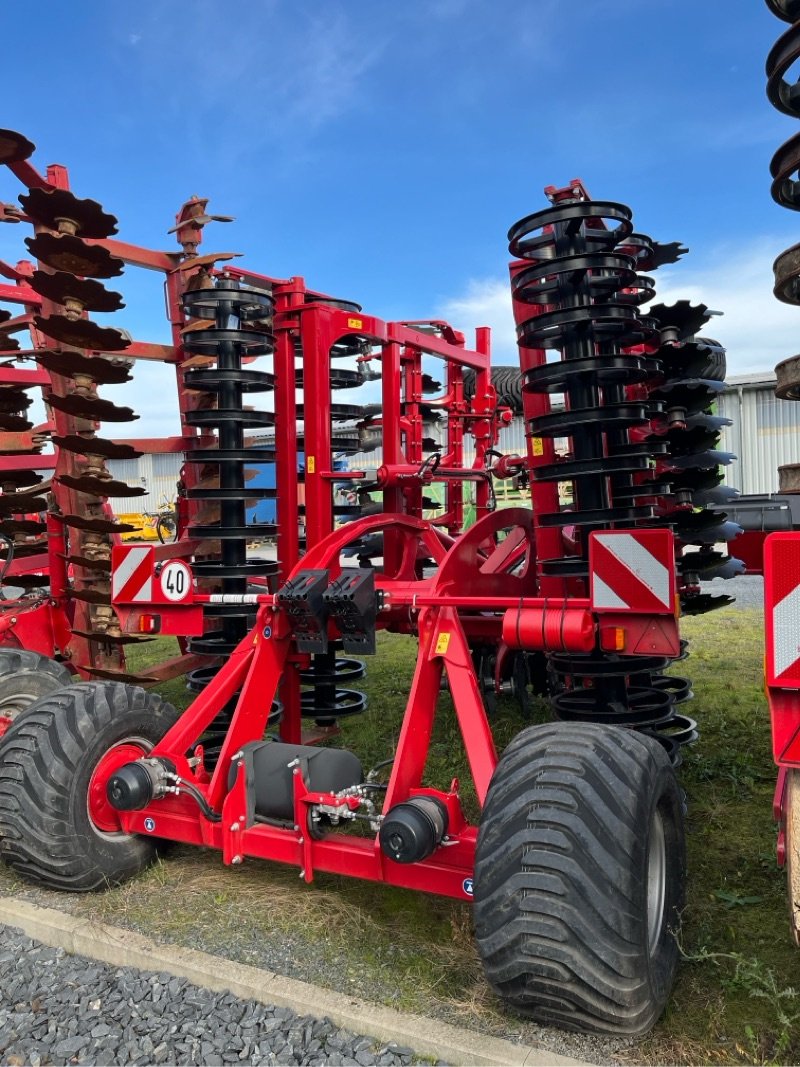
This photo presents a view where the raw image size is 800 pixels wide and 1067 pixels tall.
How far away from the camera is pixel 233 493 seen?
15.4 feet

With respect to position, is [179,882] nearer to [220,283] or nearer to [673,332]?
[220,283]

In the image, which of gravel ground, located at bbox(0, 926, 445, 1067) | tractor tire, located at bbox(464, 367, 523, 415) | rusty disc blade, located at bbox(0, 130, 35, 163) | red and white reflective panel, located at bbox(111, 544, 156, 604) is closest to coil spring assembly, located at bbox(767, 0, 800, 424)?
gravel ground, located at bbox(0, 926, 445, 1067)

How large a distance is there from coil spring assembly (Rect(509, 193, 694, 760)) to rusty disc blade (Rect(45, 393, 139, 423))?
3.02m

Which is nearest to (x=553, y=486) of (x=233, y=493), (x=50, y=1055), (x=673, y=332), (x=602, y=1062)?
(x=673, y=332)

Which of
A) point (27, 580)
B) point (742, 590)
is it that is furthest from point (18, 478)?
point (742, 590)

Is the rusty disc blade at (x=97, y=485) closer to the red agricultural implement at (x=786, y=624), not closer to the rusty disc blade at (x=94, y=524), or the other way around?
the rusty disc blade at (x=94, y=524)

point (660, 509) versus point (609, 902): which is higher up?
point (660, 509)

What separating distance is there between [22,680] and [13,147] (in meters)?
3.47

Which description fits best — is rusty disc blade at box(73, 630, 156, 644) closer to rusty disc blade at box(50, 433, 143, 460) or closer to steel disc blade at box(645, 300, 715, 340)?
rusty disc blade at box(50, 433, 143, 460)

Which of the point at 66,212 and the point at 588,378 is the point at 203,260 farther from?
the point at 588,378

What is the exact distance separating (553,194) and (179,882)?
3.68 m

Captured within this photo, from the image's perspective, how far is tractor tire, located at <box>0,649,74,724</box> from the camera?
4.94m

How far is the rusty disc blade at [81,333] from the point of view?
5.54 meters

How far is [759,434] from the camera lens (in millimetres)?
23766
